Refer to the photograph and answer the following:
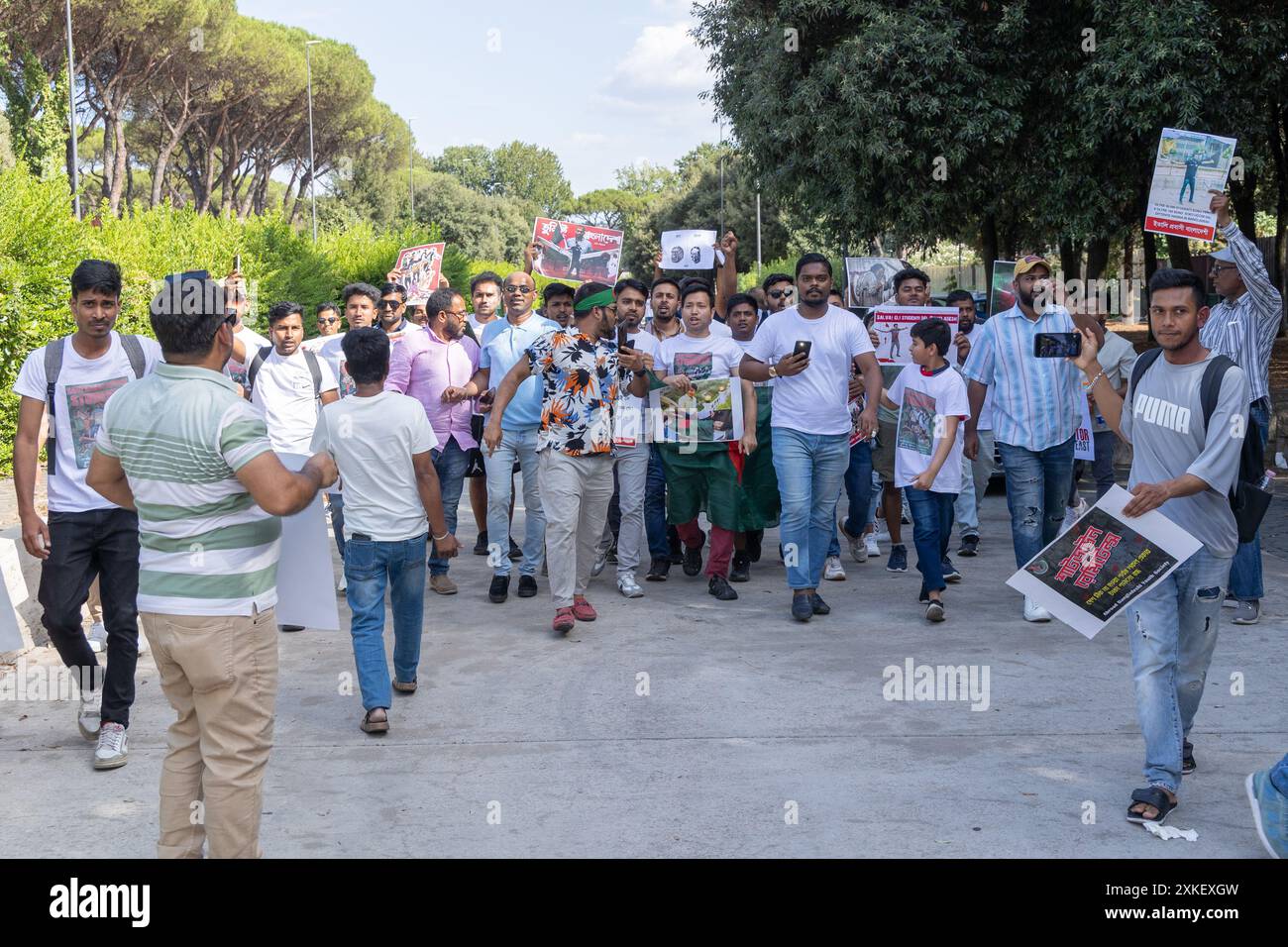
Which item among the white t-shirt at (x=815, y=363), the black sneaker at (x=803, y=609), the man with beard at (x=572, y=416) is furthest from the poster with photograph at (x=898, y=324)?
the man with beard at (x=572, y=416)

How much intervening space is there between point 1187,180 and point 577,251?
640 centimetres

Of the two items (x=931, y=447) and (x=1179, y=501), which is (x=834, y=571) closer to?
(x=931, y=447)

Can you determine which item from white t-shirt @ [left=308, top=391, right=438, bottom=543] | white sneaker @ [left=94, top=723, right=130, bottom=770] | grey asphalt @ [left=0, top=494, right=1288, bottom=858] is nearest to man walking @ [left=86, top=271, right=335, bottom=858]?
grey asphalt @ [left=0, top=494, right=1288, bottom=858]

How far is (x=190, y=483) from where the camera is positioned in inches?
145

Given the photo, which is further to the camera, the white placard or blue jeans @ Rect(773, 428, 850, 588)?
blue jeans @ Rect(773, 428, 850, 588)

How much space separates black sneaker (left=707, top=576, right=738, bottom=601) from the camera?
819 cm

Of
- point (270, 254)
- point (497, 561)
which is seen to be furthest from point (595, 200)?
point (497, 561)

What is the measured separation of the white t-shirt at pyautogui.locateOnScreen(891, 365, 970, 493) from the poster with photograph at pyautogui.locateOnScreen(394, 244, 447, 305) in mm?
6477

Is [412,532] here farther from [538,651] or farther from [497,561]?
[497,561]

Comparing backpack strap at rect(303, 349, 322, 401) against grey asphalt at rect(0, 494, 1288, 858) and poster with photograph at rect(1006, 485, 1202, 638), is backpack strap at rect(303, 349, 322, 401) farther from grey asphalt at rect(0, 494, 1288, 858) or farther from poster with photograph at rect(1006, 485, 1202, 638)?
poster with photograph at rect(1006, 485, 1202, 638)

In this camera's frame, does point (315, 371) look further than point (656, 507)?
No

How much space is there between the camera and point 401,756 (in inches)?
209

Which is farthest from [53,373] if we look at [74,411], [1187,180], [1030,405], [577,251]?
[577,251]
